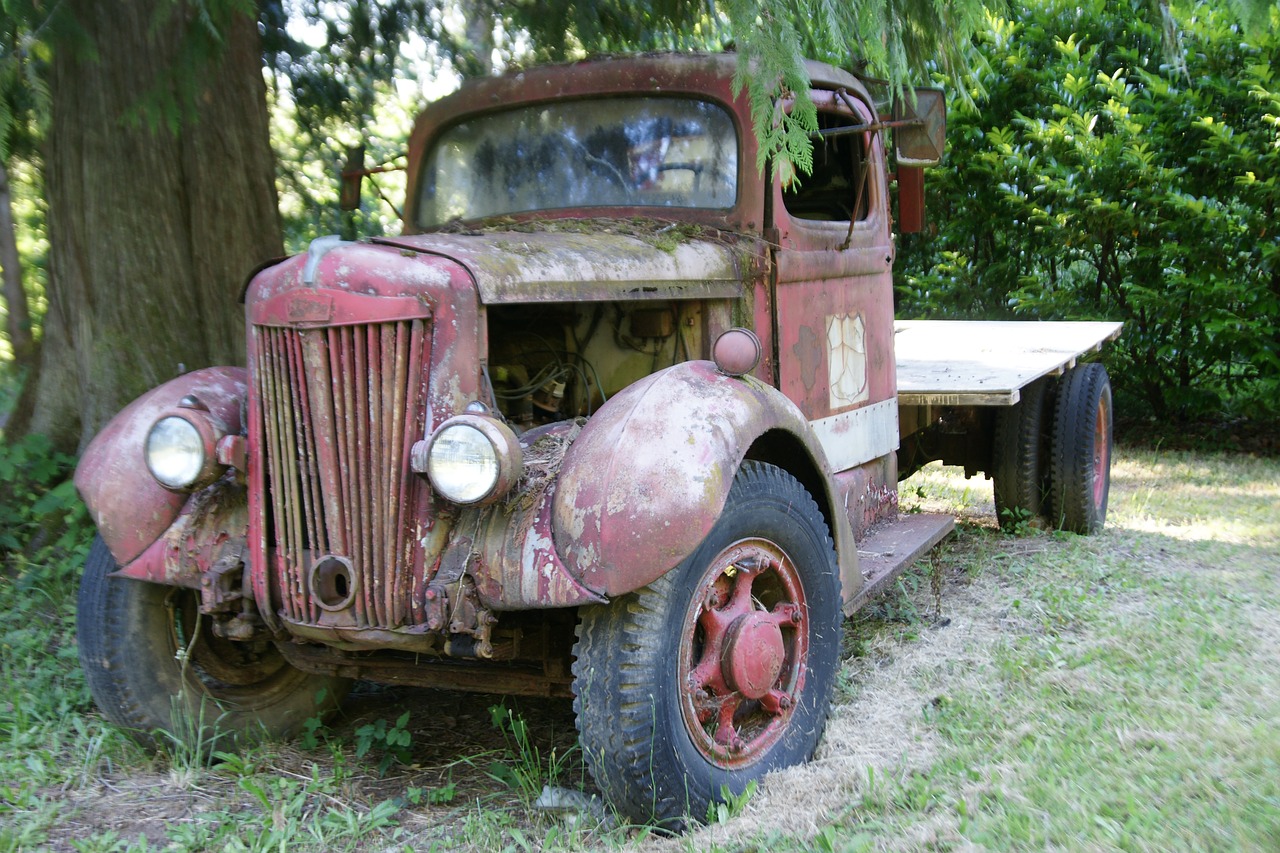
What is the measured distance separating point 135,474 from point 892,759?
7.07 ft

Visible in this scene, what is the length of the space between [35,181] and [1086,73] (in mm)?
7076

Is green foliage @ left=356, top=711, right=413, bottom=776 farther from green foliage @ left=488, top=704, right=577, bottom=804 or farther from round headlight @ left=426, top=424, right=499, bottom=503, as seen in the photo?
round headlight @ left=426, top=424, right=499, bottom=503

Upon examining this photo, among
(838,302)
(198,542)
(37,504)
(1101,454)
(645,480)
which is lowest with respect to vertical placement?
(1101,454)

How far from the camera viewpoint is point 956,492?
693 centimetres

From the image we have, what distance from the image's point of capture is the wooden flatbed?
4.75 meters

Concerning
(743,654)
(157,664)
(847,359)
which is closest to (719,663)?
(743,654)

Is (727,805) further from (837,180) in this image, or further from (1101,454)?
(1101,454)

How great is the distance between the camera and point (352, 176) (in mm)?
4477

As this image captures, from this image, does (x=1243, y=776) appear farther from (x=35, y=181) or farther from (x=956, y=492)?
(x=35, y=181)

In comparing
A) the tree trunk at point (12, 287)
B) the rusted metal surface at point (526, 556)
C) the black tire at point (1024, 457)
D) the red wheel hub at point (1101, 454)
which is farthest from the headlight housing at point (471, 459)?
the red wheel hub at point (1101, 454)

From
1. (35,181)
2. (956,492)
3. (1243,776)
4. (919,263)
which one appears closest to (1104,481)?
(956,492)

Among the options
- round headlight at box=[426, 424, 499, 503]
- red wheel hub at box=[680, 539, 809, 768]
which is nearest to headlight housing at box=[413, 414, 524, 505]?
round headlight at box=[426, 424, 499, 503]

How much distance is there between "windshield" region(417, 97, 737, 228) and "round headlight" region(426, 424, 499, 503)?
145 centimetres

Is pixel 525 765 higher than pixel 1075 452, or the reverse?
pixel 1075 452
